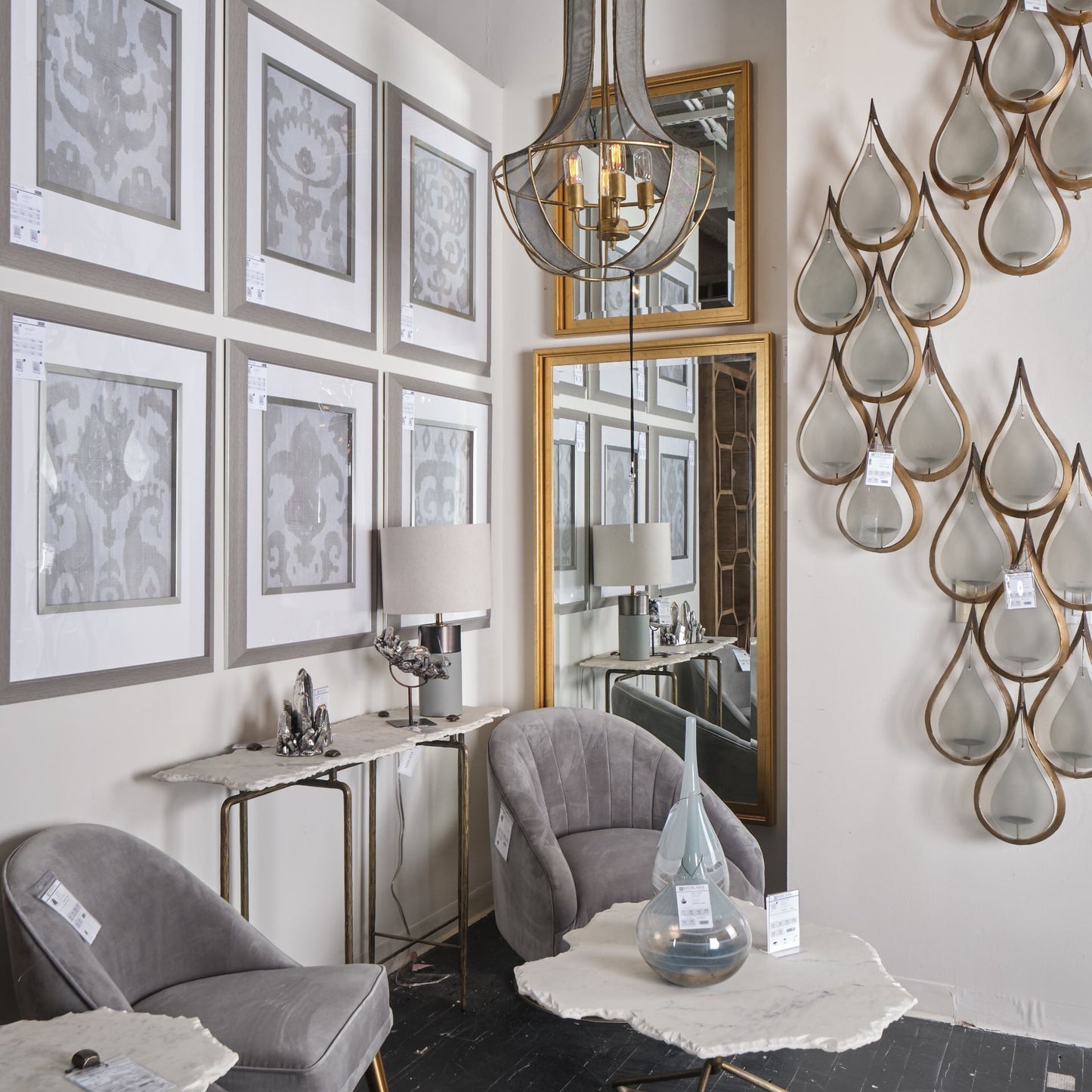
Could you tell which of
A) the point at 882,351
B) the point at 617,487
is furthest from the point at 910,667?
the point at 617,487

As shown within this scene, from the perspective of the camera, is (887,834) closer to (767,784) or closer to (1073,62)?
(767,784)

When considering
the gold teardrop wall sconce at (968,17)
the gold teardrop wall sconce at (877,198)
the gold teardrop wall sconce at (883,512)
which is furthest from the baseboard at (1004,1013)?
the gold teardrop wall sconce at (968,17)

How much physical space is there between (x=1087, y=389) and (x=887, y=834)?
1.36 meters

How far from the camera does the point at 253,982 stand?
2.24m

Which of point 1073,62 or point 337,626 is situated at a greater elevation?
point 1073,62

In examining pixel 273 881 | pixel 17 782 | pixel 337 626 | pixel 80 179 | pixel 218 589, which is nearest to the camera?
pixel 17 782

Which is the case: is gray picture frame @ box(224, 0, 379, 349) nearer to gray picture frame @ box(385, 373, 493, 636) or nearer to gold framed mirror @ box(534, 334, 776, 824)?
gray picture frame @ box(385, 373, 493, 636)

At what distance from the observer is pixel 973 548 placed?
2.98 m

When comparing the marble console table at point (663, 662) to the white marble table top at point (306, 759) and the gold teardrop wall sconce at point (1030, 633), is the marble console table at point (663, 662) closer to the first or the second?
the white marble table top at point (306, 759)

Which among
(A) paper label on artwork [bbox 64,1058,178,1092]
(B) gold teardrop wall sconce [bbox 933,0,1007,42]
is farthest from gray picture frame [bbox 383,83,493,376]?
(A) paper label on artwork [bbox 64,1058,178,1092]

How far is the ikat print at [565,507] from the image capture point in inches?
155

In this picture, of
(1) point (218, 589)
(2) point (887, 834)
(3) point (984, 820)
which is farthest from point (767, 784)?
(1) point (218, 589)

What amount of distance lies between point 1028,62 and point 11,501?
275 centimetres

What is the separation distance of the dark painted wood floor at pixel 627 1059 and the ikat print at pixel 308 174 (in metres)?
2.17
